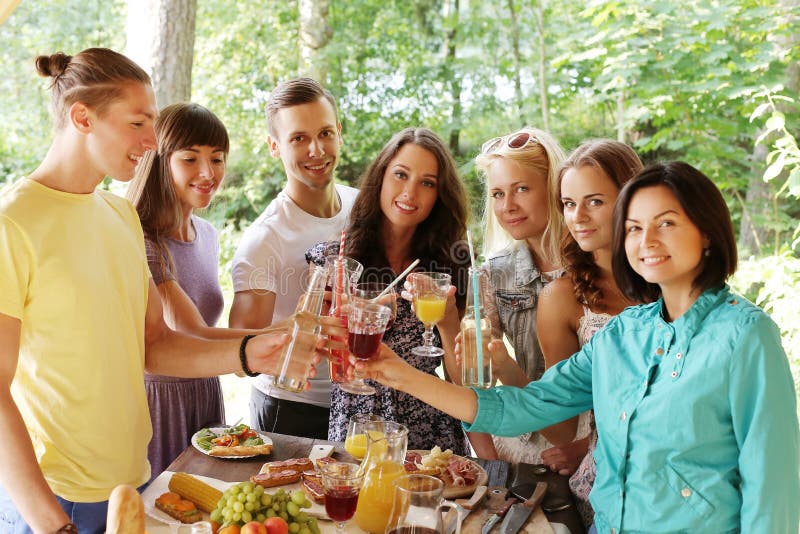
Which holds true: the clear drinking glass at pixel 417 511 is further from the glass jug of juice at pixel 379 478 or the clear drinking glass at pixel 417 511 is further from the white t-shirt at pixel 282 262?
the white t-shirt at pixel 282 262

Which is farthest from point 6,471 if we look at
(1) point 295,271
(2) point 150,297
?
(1) point 295,271

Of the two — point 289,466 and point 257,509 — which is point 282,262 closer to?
point 289,466

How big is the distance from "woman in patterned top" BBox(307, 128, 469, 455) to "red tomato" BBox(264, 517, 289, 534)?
1066 millimetres

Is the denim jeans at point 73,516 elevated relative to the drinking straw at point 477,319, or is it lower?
lower

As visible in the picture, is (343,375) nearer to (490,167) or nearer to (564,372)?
(564,372)

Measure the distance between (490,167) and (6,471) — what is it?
2.00m

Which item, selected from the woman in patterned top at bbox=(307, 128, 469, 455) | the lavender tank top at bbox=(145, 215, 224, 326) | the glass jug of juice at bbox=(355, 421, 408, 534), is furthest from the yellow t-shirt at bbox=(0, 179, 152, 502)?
the woman in patterned top at bbox=(307, 128, 469, 455)

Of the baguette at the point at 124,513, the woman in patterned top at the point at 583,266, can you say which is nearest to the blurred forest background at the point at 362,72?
the woman in patterned top at the point at 583,266

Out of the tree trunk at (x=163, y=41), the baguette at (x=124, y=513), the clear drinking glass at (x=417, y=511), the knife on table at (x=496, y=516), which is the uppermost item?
the tree trunk at (x=163, y=41)

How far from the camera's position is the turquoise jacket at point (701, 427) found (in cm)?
161

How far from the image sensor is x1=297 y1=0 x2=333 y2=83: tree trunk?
10000 millimetres

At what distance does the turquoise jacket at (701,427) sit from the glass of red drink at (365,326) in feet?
2.17

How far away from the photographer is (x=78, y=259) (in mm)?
A: 1955

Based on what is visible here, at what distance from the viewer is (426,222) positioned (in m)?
2.96
